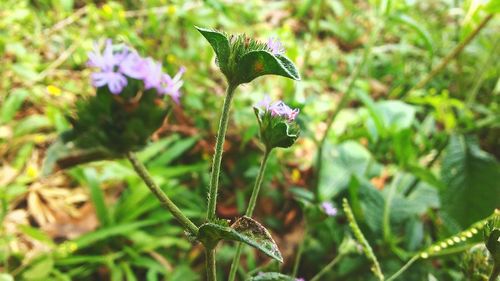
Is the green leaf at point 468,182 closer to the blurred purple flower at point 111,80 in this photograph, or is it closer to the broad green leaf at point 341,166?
the broad green leaf at point 341,166

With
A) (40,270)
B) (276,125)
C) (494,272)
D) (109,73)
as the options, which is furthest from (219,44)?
(40,270)

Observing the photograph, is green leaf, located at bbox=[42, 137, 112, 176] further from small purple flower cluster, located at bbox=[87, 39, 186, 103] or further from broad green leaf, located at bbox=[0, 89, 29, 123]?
broad green leaf, located at bbox=[0, 89, 29, 123]

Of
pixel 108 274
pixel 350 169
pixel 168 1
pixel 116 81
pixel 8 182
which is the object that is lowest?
pixel 108 274

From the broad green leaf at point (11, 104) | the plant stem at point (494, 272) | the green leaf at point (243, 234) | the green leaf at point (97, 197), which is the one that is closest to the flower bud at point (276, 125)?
the green leaf at point (243, 234)

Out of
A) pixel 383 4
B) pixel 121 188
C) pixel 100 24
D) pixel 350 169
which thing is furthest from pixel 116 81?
pixel 100 24

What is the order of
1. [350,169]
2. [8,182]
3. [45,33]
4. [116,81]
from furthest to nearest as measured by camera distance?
[45,33] → [8,182] → [350,169] → [116,81]

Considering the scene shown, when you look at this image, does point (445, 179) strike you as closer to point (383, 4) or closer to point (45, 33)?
point (383, 4)
